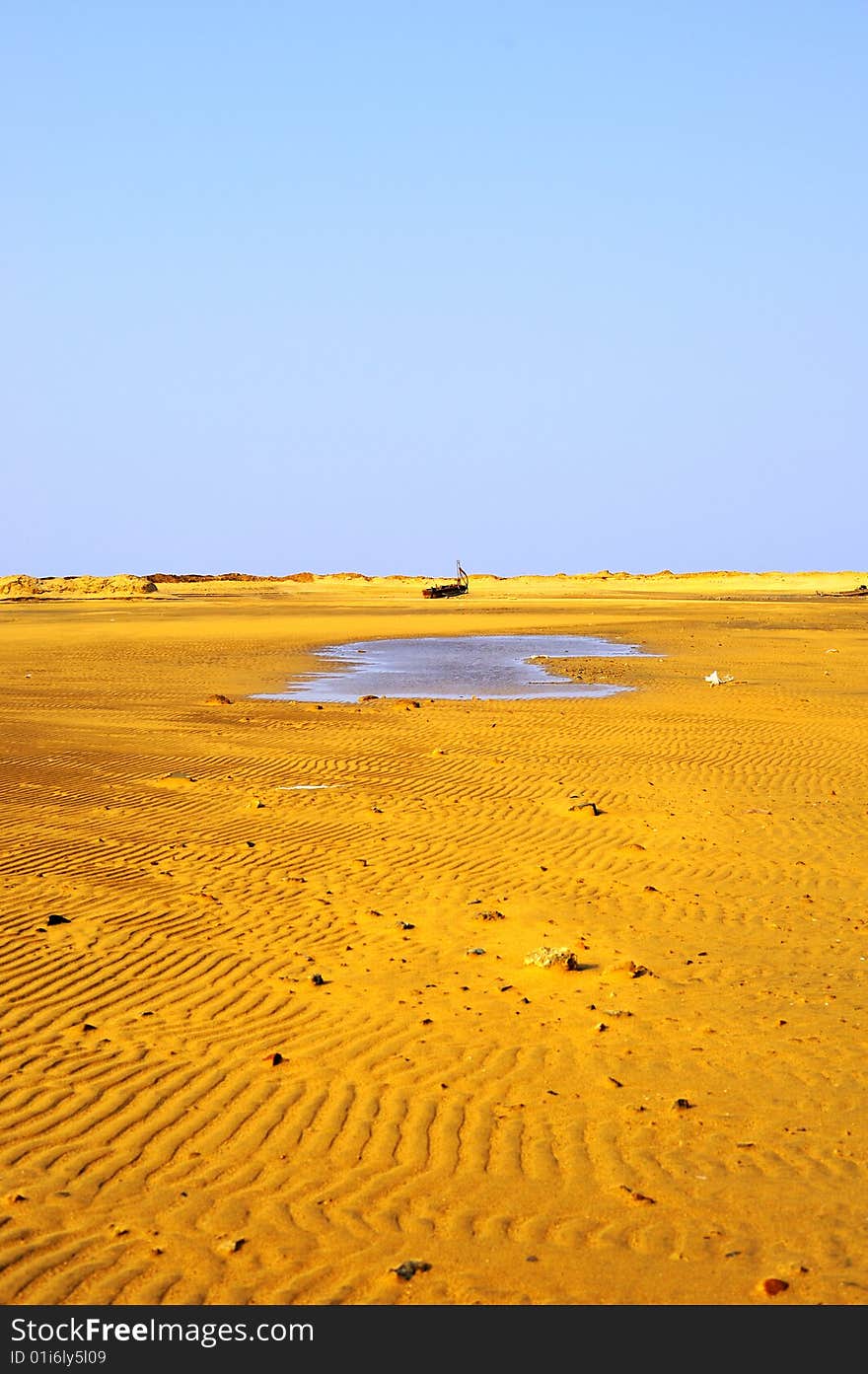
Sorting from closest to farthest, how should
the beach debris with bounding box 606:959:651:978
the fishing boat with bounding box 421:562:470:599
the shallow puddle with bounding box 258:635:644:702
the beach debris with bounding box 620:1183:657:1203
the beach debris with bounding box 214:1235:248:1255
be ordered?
the beach debris with bounding box 214:1235:248:1255
the beach debris with bounding box 620:1183:657:1203
the beach debris with bounding box 606:959:651:978
the shallow puddle with bounding box 258:635:644:702
the fishing boat with bounding box 421:562:470:599

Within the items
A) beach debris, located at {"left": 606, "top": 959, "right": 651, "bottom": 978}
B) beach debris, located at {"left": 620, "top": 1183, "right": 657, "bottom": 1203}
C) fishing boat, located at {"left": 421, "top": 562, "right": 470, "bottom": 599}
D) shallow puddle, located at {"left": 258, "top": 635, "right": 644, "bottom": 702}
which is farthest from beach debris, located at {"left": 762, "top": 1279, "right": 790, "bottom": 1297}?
fishing boat, located at {"left": 421, "top": 562, "right": 470, "bottom": 599}

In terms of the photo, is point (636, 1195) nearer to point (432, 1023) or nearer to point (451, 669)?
point (432, 1023)

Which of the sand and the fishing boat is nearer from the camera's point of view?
the sand

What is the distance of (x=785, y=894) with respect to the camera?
10.4 meters

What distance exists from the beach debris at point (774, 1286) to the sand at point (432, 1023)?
12mm

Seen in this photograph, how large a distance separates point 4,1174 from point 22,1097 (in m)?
0.83

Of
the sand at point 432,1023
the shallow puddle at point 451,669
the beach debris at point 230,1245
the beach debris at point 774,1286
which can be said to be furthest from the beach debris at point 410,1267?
the shallow puddle at point 451,669

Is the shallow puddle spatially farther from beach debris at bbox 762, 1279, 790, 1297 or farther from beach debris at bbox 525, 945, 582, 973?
beach debris at bbox 762, 1279, 790, 1297

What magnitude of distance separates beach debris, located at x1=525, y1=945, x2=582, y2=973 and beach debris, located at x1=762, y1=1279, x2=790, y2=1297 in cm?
379

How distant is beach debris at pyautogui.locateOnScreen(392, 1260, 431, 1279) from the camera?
4562 mm

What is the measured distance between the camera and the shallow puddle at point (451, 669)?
2517cm
